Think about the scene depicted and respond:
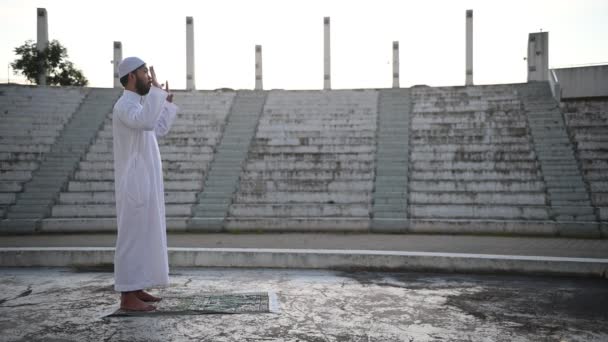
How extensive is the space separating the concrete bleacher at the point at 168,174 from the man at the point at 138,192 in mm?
5977

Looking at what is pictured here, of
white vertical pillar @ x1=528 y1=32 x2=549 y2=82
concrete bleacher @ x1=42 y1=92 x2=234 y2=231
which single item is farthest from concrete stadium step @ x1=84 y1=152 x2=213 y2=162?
white vertical pillar @ x1=528 y1=32 x2=549 y2=82

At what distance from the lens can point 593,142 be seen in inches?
471

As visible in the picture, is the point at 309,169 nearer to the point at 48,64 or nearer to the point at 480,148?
the point at 480,148

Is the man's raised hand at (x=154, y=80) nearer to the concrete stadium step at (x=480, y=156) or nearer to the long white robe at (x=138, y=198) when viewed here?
the long white robe at (x=138, y=198)

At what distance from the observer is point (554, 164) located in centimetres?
1143

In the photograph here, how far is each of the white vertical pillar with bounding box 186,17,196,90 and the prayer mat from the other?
1710 centimetres

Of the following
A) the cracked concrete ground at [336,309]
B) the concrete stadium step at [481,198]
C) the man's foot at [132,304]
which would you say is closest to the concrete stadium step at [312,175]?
the concrete stadium step at [481,198]

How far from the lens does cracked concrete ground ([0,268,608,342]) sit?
3496 millimetres

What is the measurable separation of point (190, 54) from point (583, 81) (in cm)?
1463

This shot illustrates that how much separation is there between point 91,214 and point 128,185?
6.99 meters

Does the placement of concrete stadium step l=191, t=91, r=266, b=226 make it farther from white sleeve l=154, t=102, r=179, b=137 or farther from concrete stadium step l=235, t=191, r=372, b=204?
white sleeve l=154, t=102, r=179, b=137

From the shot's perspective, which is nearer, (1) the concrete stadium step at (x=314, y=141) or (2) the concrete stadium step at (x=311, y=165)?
(2) the concrete stadium step at (x=311, y=165)

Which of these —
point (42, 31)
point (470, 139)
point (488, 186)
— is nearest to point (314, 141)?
point (470, 139)

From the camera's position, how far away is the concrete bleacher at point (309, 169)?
34.1 feet
